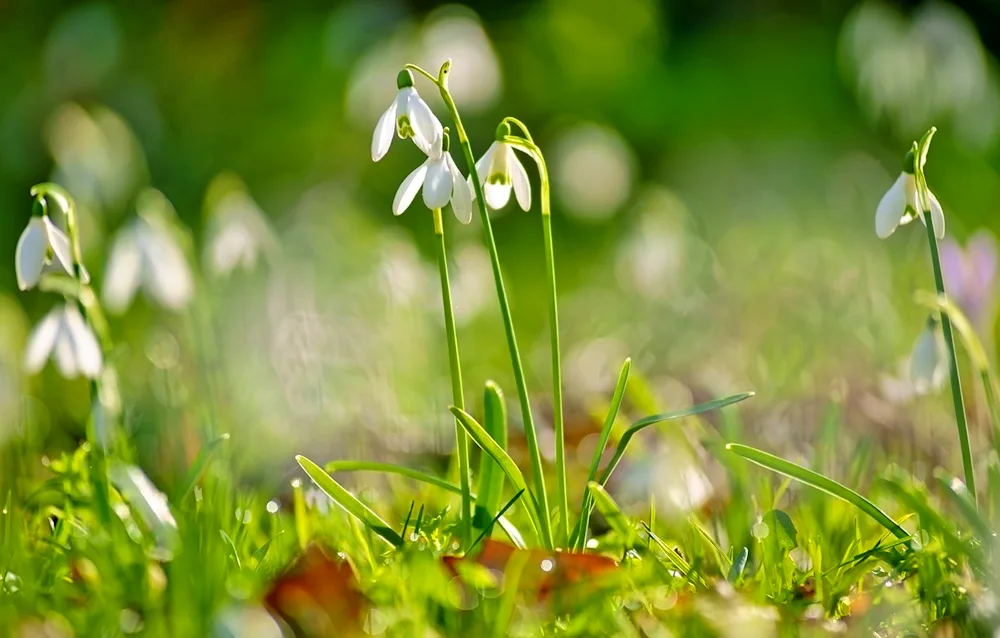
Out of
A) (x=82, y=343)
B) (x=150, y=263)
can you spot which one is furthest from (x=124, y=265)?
(x=82, y=343)

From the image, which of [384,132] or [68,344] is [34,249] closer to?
[68,344]

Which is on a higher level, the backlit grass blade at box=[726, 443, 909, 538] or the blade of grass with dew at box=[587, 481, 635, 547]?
the backlit grass blade at box=[726, 443, 909, 538]

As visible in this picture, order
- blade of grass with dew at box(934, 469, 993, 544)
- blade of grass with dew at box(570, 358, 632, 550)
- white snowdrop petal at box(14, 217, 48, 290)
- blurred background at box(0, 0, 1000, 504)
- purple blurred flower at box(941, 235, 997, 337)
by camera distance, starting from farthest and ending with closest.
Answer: blurred background at box(0, 0, 1000, 504) < purple blurred flower at box(941, 235, 997, 337) < white snowdrop petal at box(14, 217, 48, 290) < blade of grass with dew at box(570, 358, 632, 550) < blade of grass with dew at box(934, 469, 993, 544)

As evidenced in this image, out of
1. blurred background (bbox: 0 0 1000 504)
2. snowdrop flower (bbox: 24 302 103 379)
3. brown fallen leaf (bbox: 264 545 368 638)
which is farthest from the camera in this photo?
blurred background (bbox: 0 0 1000 504)

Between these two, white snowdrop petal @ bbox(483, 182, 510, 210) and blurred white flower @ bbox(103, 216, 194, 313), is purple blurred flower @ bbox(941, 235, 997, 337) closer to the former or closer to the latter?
white snowdrop petal @ bbox(483, 182, 510, 210)

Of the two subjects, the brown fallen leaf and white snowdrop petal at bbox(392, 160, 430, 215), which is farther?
white snowdrop petal at bbox(392, 160, 430, 215)

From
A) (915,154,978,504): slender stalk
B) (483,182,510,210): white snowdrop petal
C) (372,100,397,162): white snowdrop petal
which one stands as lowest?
(915,154,978,504): slender stalk

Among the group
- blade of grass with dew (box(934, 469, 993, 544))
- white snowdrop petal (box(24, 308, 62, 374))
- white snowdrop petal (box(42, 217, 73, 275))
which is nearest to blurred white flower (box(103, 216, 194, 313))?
white snowdrop petal (box(24, 308, 62, 374))
